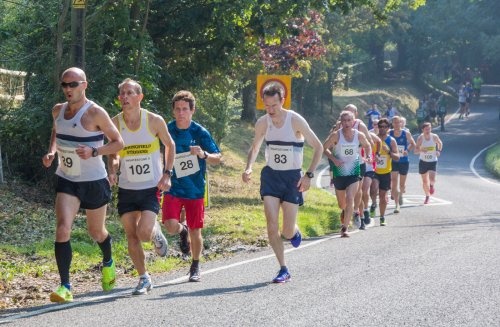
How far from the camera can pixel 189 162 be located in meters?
10.4

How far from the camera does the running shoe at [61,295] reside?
8711 mm

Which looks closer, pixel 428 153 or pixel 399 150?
pixel 399 150

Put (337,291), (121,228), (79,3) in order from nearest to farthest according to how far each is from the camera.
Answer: (337,291) → (79,3) → (121,228)

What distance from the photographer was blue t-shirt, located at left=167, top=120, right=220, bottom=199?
1035 cm

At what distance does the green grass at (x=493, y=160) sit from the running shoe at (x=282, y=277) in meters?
23.5

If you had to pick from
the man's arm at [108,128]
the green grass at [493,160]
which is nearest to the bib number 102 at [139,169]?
the man's arm at [108,128]

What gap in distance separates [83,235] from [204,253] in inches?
60.8

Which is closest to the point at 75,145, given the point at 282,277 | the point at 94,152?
the point at 94,152

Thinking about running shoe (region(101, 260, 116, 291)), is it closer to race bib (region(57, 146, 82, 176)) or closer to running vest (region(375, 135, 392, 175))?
race bib (region(57, 146, 82, 176))

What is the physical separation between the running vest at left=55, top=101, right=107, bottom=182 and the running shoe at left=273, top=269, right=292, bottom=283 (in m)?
2.11

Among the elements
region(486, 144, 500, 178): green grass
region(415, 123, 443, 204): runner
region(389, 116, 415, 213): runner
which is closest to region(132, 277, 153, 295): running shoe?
region(389, 116, 415, 213): runner

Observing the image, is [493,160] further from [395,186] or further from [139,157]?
[139,157]

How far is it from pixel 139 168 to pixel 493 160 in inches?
1136

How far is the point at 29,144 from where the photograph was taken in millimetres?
16672
